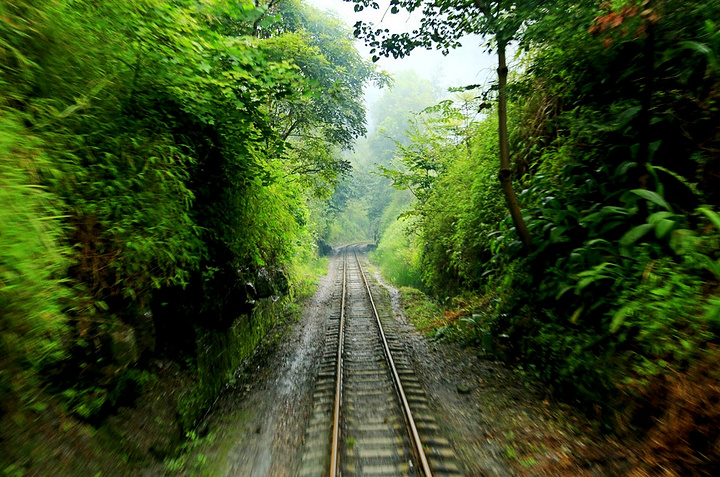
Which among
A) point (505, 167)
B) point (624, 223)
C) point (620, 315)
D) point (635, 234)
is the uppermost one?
point (505, 167)

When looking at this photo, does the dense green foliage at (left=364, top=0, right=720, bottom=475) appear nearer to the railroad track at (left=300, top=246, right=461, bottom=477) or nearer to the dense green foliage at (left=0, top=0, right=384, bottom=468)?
the railroad track at (left=300, top=246, right=461, bottom=477)

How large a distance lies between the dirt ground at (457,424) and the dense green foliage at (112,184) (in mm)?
682

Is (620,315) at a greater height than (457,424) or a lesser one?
greater

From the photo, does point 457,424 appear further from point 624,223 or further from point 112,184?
point 112,184

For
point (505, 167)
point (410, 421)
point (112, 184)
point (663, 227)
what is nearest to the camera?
point (112, 184)

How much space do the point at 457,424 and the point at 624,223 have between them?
348cm

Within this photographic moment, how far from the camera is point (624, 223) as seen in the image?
3812 mm

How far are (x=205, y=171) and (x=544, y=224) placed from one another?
5.65 meters

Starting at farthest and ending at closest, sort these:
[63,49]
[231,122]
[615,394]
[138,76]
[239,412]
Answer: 1. [239,412]
2. [231,122]
3. [615,394]
4. [138,76]
5. [63,49]

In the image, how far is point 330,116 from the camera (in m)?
11.5

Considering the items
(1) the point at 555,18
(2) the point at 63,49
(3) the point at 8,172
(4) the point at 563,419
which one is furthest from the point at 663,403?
(2) the point at 63,49

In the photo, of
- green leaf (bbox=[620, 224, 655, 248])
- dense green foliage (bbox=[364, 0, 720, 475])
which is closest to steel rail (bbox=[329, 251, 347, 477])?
dense green foliage (bbox=[364, 0, 720, 475])

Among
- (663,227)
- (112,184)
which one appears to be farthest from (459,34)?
(112,184)

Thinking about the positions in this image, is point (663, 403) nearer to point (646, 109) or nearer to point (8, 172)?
point (646, 109)
